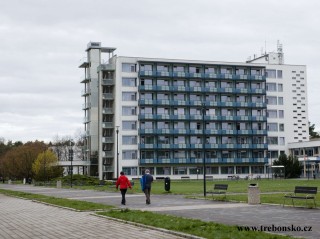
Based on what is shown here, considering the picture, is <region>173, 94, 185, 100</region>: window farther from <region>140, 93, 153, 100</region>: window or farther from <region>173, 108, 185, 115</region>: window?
<region>140, 93, 153, 100</region>: window

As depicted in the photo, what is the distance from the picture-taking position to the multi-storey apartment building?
9531 cm

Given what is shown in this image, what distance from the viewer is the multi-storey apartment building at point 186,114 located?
313 feet

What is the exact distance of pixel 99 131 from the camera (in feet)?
326

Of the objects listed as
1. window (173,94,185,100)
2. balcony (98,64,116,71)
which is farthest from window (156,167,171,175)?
balcony (98,64,116,71)

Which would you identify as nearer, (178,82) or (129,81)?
(129,81)

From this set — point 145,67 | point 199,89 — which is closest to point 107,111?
point 145,67

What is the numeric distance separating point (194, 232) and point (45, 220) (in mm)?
7092

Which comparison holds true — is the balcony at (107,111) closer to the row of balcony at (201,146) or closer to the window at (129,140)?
the window at (129,140)

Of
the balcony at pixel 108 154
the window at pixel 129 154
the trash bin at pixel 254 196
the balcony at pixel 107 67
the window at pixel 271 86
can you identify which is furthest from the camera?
the window at pixel 271 86

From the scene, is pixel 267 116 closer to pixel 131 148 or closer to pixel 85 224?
pixel 131 148

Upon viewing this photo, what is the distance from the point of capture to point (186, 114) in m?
98.2

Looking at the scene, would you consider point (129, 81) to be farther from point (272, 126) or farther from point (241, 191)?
point (241, 191)

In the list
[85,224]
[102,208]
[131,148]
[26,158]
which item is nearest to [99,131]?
[131,148]

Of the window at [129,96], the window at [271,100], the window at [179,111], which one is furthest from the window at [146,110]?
the window at [271,100]
